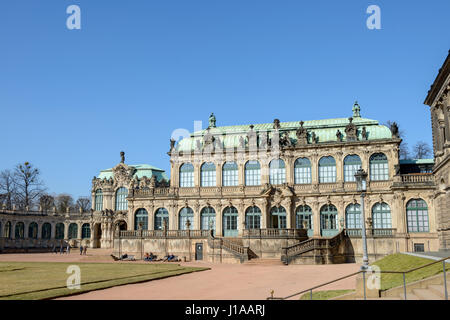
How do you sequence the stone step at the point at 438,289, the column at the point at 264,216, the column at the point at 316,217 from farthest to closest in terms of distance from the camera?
the column at the point at 264,216
the column at the point at 316,217
the stone step at the point at 438,289

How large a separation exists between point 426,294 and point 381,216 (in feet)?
113

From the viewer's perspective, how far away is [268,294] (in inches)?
838

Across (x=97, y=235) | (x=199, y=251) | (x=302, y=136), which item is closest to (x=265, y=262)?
(x=199, y=251)

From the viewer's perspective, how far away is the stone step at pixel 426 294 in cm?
1505

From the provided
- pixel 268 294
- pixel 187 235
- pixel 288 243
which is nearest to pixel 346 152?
pixel 288 243

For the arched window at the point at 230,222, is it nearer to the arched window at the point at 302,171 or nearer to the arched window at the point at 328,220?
the arched window at the point at 302,171

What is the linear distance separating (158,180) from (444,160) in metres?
47.0

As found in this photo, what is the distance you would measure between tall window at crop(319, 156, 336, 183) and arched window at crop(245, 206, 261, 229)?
8.20 meters

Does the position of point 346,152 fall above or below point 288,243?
above

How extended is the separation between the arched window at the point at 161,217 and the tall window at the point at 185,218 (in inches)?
72.5

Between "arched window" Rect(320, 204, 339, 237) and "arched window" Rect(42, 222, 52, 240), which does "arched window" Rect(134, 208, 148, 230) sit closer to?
"arched window" Rect(320, 204, 339, 237)

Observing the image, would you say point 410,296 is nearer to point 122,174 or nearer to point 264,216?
point 264,216

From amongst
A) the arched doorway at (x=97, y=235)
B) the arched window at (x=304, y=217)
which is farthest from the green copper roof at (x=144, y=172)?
the arched window at (x=304, y=217)
